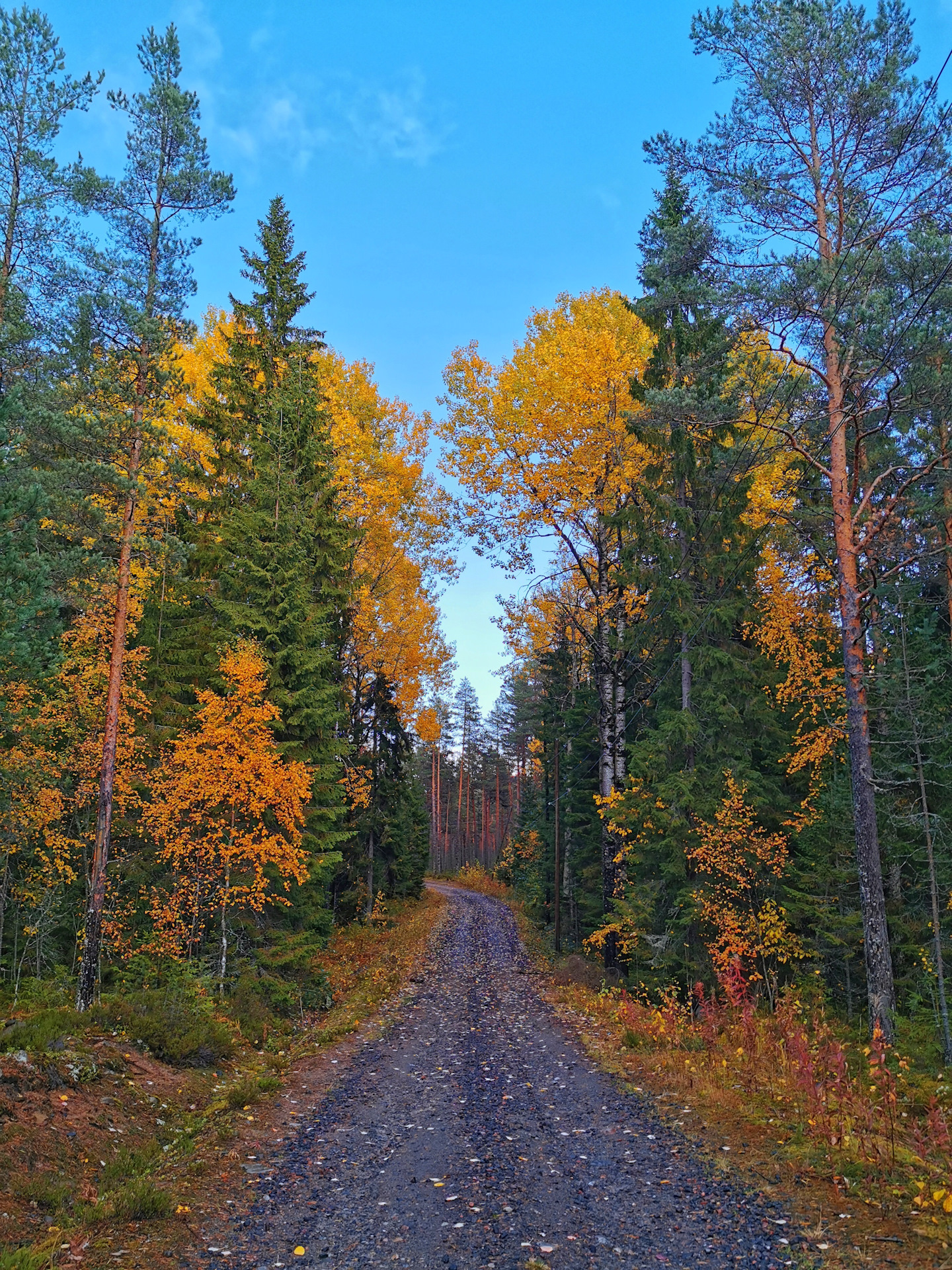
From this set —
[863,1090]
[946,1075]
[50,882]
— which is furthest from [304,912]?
[946,1075]

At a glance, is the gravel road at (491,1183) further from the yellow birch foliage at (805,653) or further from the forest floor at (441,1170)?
the yellow birch foliage at (805,653)

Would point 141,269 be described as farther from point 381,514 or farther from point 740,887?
point 740,887

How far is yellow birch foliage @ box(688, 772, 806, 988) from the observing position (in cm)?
1209

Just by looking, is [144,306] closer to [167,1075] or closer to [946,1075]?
[167,1075]

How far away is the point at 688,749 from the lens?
544 inches

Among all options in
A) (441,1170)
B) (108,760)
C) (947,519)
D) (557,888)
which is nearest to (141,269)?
(108,760)

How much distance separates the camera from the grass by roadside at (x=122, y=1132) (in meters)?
4.91

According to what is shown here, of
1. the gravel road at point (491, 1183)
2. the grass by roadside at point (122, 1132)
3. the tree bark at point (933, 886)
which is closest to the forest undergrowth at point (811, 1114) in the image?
the gravel road at point (491, 1183)

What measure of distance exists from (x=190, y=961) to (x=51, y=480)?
7.96 meters

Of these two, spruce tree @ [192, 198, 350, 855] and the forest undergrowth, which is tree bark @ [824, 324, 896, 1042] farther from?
spruce tree @ [192, 198, 350, 855]

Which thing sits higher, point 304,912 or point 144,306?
point 144,306

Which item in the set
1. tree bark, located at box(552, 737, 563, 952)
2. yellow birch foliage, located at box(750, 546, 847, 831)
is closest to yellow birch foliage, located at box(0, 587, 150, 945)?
yellow birch foliage, located at box(750, 546, 847, 831)

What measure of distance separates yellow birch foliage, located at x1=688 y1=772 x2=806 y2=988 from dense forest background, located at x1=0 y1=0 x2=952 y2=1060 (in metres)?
0.11

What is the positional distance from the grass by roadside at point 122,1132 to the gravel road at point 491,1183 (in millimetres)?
457
